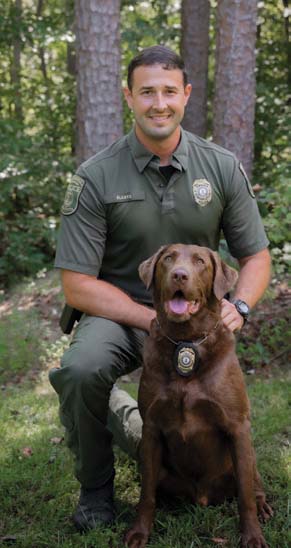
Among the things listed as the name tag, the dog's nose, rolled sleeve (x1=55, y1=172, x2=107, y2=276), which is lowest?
rolled sleeve (x1=55, y1=172, x2=107, y2=276)

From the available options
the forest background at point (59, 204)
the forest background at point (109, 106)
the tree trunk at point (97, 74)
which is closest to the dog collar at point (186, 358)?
the forest background at point (59, 204)

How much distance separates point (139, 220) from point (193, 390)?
100 cm

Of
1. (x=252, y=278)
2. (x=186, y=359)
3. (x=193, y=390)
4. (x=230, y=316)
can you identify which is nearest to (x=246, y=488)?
(x=193, y=390)

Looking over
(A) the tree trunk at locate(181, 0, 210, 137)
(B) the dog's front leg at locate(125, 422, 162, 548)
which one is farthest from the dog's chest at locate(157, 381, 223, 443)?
(A) the tree trunk at locate(181, 0, 210, 137)

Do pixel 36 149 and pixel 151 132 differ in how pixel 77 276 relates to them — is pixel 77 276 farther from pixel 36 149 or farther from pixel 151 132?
pixel 36 149

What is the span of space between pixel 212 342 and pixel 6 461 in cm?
162

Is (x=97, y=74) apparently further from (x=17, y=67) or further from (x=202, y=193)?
(x=17, y=67)

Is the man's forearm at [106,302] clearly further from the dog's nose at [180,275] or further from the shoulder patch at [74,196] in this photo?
the dog's nose at [180,275]

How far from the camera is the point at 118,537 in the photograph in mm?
3027

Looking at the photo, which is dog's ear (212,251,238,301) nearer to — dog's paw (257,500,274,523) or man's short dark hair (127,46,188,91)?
dog's paw (257,500,274,523)

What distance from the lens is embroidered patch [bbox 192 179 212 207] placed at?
136 inches

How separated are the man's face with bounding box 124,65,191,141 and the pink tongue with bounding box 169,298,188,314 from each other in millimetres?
1062

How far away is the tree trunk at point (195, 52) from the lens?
9750 millimetres

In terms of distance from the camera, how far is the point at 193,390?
2.81m
